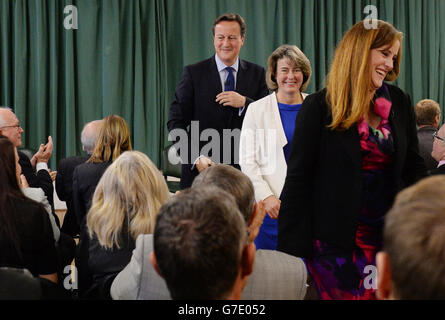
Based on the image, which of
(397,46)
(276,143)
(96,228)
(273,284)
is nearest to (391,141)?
(397,46)

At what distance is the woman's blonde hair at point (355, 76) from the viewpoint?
1713mm

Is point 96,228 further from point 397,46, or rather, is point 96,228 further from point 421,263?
point 421,263

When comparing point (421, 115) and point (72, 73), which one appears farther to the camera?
point (72, 73)

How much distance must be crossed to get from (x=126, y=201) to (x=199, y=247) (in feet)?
3.62

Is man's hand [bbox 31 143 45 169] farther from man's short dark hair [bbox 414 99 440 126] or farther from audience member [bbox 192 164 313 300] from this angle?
man's short dark hair [bbox 414 99 440 126]

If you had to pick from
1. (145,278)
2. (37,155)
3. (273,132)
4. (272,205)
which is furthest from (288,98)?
(37,155)

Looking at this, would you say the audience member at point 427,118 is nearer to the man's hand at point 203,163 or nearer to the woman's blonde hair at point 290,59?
the woman's blonde hair at point 290,59

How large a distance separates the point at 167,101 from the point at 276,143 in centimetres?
321

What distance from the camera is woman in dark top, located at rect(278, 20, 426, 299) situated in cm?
171

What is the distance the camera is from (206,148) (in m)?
3.00

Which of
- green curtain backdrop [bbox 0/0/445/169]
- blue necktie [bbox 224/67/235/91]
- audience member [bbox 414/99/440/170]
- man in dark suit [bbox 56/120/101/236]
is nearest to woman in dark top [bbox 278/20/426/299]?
blue necktie [bbox 224/67/235/91]

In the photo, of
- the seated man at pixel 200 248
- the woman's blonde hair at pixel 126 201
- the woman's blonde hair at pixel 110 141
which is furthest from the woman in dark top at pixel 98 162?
the seated man at pixel 200 248

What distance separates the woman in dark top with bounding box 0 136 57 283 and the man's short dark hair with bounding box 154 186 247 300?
98 centimetres

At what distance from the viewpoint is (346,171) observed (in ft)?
5.57
